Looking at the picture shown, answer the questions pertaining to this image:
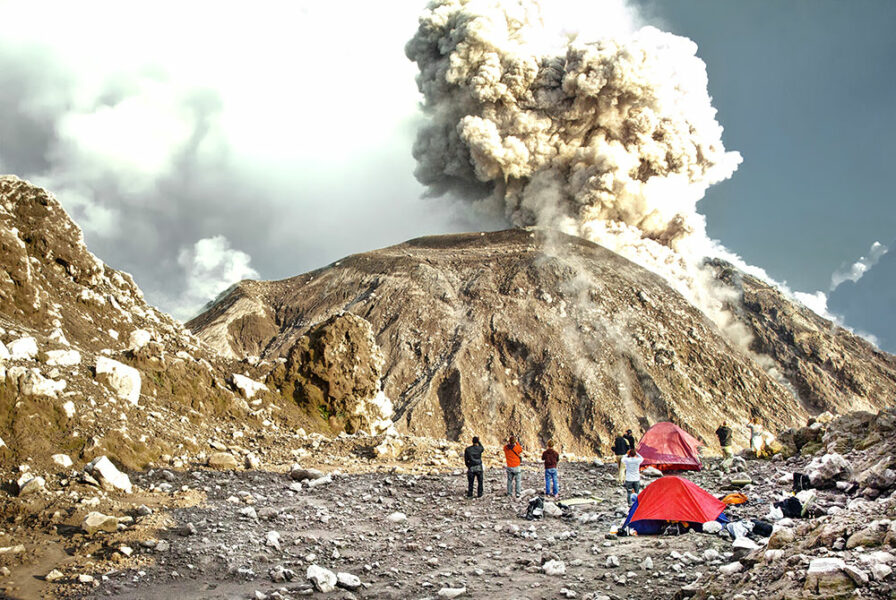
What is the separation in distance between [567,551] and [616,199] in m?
49.6

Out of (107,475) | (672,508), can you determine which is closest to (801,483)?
(672,508)

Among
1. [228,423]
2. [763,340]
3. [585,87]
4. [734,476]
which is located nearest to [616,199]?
[585,87]

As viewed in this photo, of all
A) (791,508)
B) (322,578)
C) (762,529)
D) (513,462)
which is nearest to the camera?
(322,578)

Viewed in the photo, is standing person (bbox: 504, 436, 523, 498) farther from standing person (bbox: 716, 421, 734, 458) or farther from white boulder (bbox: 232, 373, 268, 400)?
standing person (bbox: 716, 421, 734, 458)

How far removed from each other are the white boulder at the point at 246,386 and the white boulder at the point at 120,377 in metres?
3.64

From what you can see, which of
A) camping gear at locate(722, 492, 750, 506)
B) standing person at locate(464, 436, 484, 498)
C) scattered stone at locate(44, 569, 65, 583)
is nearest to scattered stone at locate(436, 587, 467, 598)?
scattered stone at locate(44, 569, 65, 583)

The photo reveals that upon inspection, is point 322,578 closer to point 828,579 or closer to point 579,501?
point 828,579

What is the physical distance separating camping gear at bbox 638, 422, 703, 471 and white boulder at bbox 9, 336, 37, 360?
16.2 meters

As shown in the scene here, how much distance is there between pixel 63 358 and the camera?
1111cm

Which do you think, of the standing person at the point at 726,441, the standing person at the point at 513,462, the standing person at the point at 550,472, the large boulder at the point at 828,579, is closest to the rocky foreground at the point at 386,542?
the large boulder at the point at 828,579

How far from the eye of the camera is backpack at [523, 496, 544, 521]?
38.0ft

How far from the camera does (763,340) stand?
54.5 m

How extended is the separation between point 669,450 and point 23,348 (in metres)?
16.9

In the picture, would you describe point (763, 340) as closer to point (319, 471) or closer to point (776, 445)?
point (776, 445)
